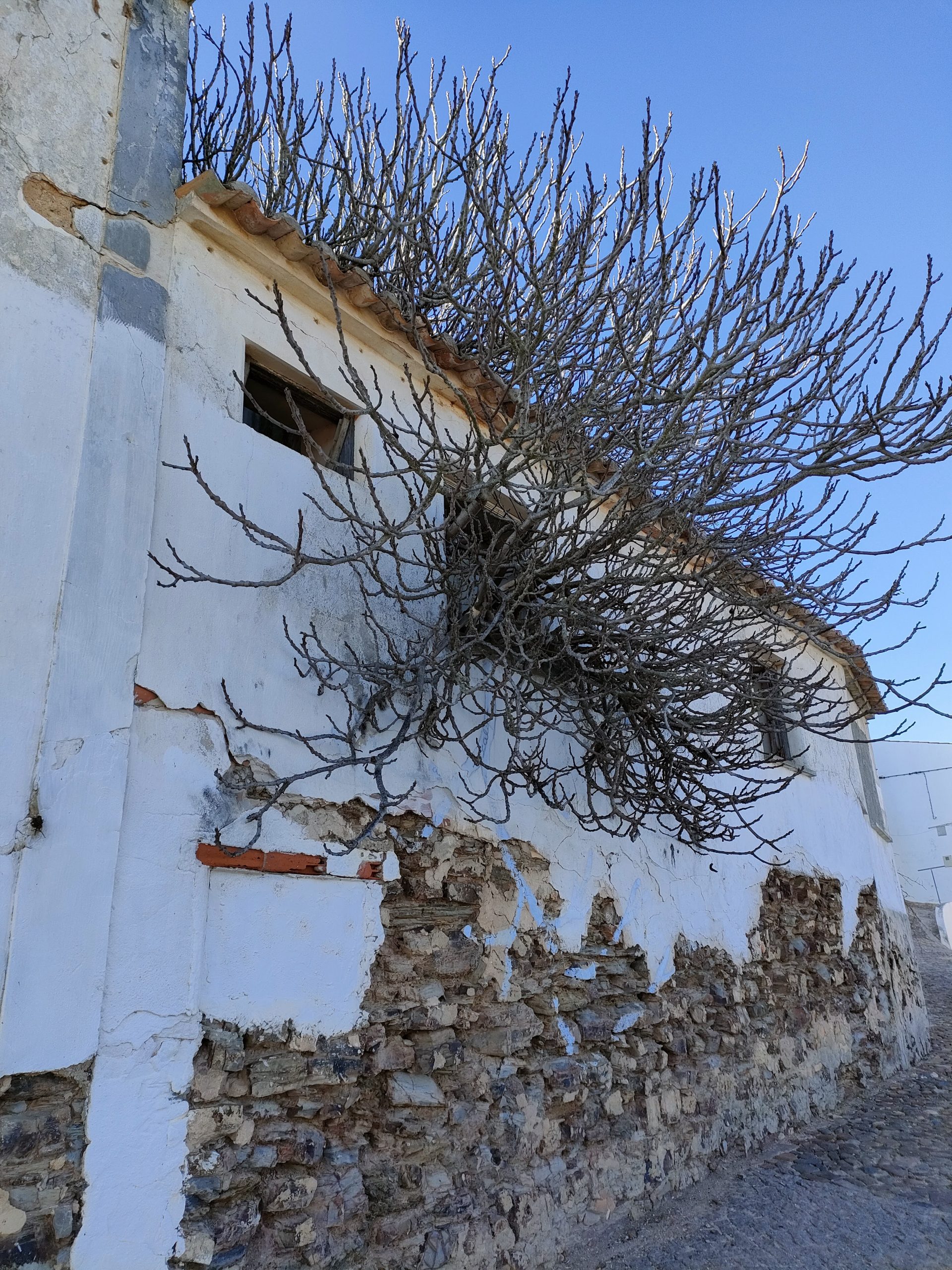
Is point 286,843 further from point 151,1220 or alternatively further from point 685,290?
point 685,290

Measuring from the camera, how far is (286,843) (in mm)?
2973

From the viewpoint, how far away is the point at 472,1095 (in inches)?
134

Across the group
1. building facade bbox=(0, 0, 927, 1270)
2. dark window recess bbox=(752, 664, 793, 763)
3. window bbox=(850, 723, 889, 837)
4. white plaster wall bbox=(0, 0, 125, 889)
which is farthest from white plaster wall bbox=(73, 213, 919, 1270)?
window bbox=(850, 723, 889, 837)

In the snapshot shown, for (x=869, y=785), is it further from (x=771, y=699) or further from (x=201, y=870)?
(x=201, y=870)

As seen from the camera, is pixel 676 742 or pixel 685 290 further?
pixel 676 742

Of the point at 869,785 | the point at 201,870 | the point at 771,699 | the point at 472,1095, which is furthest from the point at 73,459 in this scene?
the point at 869,785

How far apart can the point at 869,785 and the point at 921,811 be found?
13350 millimetres

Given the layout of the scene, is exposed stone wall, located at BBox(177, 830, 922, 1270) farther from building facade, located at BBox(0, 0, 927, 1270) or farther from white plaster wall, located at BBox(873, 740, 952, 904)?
white plaster wall, located at BBox(873, 740, 952, 904)

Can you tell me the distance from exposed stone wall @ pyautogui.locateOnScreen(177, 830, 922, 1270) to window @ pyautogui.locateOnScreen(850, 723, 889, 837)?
4325mm

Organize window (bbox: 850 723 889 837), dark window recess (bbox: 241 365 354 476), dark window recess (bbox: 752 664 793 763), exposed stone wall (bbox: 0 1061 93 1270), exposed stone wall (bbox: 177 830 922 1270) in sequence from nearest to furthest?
exposed stone wall (bbox: 0 1061 93 1270), exposed stone wall (bbox: 177 830 922 1270), dark window recess (bbox: 241 365 354 476), dark window recess (bbox: 752 664 793 763), window (bbox: 850 723 889 837)

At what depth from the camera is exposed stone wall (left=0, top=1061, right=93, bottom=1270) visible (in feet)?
6.95

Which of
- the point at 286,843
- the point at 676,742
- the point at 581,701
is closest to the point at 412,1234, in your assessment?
the point at 286,843

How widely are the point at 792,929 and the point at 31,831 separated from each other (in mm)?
5698

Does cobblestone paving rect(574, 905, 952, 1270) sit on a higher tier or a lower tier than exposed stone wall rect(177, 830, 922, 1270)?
lower
